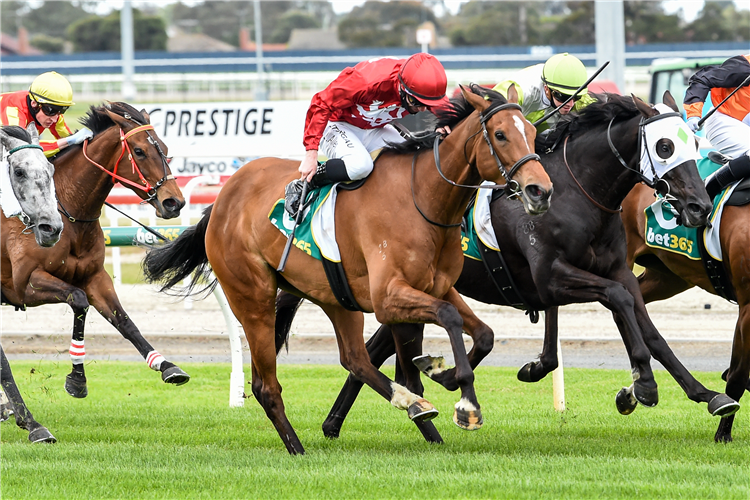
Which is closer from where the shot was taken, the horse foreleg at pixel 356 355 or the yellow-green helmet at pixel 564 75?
the horse foreleg at pixel 356 355

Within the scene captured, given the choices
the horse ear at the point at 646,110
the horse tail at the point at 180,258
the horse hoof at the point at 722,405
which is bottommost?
the horse hoof at the point at 722,405

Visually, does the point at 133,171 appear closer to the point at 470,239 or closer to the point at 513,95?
the point at 470,239

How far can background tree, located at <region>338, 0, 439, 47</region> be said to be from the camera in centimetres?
5475

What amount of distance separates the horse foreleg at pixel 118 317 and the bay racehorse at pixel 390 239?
1.87 ft

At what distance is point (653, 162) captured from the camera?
195 inches

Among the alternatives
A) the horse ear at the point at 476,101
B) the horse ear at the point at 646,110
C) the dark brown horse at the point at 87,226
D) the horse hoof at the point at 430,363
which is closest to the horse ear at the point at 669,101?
the horse ear at the point at 646,110

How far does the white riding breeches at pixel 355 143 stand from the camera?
5051 mm

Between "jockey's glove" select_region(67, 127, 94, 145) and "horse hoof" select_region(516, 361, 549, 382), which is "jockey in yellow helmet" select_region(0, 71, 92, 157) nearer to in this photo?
"jockey's glove" select_region(67, 127, 94, 145)

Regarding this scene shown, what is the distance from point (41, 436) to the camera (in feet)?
18.2

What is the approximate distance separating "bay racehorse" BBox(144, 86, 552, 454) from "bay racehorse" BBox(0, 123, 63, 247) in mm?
925

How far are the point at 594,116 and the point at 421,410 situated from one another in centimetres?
204

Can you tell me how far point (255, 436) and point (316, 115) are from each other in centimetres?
196

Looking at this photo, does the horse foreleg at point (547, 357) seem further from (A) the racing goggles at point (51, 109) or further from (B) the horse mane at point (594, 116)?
(A) the racing goggles at point (51, 109)

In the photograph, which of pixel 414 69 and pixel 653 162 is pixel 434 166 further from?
pixel 653 162
